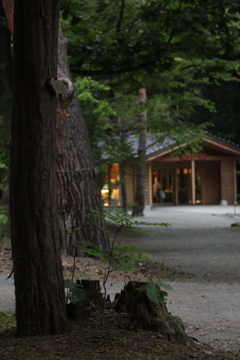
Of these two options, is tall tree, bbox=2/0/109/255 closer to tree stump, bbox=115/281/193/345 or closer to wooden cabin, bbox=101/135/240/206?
tree stump, bbox=115/281/193/345

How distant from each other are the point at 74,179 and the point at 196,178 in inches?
1178

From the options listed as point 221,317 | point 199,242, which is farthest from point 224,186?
point 221,317

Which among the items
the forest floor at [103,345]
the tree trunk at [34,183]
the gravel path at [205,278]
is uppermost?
the tree trunk at [34,183]

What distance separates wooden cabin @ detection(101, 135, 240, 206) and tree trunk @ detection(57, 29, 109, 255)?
25432mm

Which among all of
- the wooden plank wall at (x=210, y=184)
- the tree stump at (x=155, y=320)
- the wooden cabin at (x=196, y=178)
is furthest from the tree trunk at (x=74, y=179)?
the wooden plank wall at (x=210, y=184)

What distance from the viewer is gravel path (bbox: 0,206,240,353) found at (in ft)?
17.5

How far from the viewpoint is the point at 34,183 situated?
379cm

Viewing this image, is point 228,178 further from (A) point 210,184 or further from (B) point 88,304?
(B) point 88,304

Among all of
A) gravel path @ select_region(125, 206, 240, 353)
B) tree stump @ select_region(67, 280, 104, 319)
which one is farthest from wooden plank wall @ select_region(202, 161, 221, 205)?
tree stump @ select_region(67, 280, 104, 319)

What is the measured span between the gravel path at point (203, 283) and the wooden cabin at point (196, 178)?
64.1 ft

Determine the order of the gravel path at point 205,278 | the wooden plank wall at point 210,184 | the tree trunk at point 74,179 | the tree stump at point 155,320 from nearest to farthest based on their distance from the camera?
the tree stump at point 155,320
the gravel path at point 205,278
the tree trunk at point 74,179
the wooden plank wall at point 210,184

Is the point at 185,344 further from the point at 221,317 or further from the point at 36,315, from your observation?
the point at 221,317

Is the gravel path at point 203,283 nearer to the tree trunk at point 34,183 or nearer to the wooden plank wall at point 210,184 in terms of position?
the tree trunk at point 34,183

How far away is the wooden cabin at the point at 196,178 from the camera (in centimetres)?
3700
